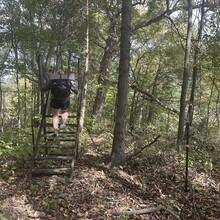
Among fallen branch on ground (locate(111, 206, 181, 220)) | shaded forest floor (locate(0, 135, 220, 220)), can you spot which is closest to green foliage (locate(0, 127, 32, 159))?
shaded forest floor (locate(0, 135, 220, 220))

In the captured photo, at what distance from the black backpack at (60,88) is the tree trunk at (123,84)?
4.88 feet

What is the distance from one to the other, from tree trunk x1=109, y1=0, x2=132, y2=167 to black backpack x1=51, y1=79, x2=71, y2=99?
58.5 inches

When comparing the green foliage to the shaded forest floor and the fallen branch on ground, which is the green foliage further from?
the fallen branch on ground

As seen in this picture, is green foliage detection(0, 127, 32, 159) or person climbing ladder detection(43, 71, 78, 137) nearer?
green foliage detection(0, 127, 32, 159)

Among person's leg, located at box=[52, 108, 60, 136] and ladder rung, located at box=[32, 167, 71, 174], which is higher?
person's leg, located at box=[52, 108, 60, 136]

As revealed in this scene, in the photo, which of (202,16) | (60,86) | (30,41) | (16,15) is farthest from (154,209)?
(16,15)

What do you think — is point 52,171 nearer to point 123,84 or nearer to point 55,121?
point 55,121

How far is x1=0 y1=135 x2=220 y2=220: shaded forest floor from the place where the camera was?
5.35 meters

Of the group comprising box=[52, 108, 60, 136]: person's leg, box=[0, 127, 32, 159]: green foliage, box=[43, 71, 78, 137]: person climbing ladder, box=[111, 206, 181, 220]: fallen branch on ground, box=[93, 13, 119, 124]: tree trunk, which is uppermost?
box=[93, 13, 119, 124]: tree trunk

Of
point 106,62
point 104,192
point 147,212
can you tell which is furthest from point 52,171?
point 106,62

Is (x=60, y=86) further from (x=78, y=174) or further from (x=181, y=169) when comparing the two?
(x=181, y=169)

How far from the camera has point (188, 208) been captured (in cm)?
620

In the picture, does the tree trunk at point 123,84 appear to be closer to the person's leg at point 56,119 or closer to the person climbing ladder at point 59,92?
the person climbing ladder at point 59,92

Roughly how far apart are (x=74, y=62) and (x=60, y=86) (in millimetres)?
12421
